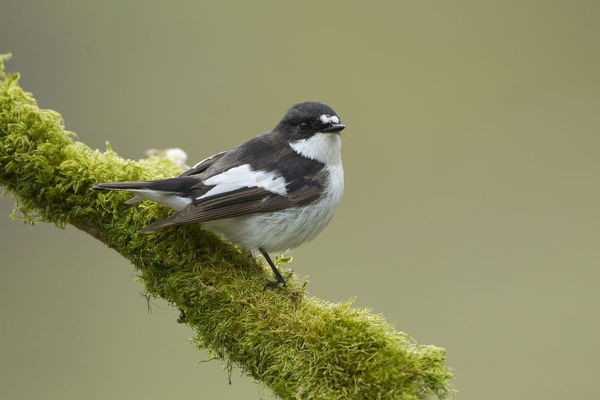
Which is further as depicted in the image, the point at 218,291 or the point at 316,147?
the point at 316,147

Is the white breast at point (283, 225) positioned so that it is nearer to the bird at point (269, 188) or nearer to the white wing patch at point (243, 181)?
the bird at point (269, 188)

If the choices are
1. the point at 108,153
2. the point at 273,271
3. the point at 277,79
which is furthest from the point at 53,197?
the point at 277,79

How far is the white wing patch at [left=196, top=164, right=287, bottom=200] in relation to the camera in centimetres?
348

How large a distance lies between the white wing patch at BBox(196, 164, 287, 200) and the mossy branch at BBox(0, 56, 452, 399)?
25cm

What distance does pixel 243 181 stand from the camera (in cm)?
352

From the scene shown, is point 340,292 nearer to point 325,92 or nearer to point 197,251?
point 197,251

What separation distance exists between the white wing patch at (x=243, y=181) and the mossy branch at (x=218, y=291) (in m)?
0.25

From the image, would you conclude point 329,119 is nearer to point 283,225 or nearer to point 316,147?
point 316,147

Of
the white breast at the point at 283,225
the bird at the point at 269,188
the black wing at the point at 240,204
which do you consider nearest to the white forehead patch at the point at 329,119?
the bird at the point at 269,188

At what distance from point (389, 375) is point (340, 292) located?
12.4ft

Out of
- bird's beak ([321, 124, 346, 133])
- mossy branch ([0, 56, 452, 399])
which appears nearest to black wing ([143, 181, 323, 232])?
mossy branch ([0, 56, 452, 399])

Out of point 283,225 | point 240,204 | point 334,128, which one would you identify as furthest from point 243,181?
point 334,128

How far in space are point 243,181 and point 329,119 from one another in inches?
26.9

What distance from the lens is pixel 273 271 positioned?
353cm
